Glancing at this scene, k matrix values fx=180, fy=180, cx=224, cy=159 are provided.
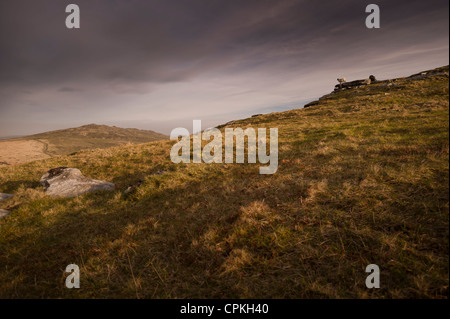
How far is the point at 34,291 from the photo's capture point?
3980mm

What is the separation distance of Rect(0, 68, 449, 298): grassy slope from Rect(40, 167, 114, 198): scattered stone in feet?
2.97

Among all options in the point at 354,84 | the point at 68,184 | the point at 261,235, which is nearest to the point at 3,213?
the point at 68,184

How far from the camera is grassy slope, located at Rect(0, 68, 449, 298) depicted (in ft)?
11.1

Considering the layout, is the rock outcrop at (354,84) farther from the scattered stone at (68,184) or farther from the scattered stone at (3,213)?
the scattered stone at (3,213)

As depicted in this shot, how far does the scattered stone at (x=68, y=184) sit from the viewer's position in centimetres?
953

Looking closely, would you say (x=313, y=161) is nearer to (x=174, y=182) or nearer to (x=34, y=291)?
(x=174, y=182)

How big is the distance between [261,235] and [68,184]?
11101mm

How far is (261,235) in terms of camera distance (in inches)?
181

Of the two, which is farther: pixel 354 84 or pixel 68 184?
pixel 354 84

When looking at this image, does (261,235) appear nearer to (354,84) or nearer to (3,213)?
(3,213)

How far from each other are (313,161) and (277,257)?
270 inches

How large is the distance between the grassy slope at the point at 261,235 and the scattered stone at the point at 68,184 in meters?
0.91

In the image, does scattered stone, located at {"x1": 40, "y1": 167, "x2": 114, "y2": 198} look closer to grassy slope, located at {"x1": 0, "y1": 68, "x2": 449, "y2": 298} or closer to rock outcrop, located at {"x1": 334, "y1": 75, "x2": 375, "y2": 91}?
grassy slope, located at {"x1": 0, "y1": 68, "x2": 449, "y2": 298}

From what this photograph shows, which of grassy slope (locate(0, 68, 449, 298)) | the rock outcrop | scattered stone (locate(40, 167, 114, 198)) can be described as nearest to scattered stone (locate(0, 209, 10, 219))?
grassy slope (locate(0, 68, 449, 298))
